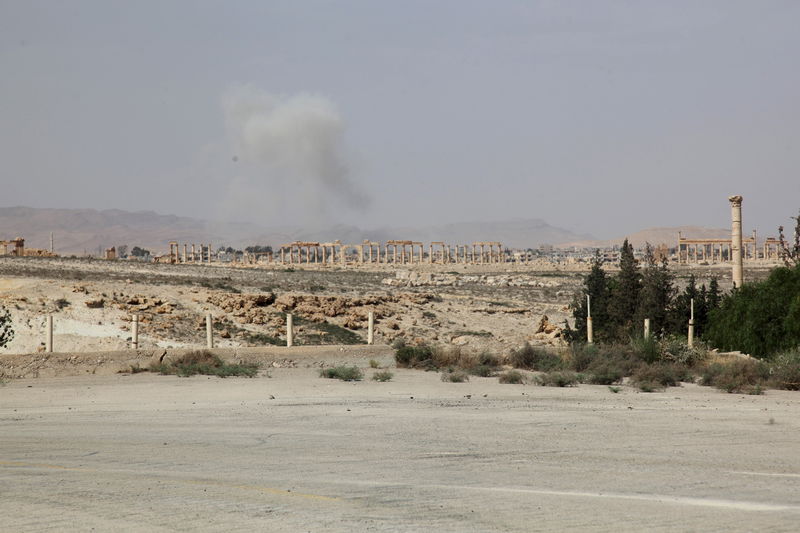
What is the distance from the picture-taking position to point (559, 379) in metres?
20.6

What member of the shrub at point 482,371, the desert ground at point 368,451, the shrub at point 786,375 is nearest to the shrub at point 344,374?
the desert ground at point 368,451

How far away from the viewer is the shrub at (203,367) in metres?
23.4

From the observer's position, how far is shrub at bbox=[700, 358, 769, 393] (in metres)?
19.5

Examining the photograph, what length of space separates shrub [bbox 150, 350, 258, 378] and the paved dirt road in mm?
3956

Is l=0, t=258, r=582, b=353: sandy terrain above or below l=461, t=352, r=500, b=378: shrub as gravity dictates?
above

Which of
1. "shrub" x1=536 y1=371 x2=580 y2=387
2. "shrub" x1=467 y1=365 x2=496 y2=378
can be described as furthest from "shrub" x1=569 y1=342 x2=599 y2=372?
"shrub" x1=467 y1=365 x2=496 y2=378

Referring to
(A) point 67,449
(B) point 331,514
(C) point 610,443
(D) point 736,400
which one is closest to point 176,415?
(A) point 67,449

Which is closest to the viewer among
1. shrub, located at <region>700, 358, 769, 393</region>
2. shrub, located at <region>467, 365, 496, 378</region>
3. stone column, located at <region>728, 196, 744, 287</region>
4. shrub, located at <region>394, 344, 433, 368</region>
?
shrub, located at <region>700, 358, 769, 393</region>

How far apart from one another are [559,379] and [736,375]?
366 cm

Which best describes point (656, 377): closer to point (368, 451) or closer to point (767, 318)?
point (767, 318)

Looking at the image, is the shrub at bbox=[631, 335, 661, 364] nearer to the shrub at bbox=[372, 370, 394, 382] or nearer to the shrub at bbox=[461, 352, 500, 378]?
the shrub at bbox=[461, 352, 500, 378]

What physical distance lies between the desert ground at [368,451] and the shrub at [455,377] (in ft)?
A: 1.38

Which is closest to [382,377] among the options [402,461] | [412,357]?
[412,357]

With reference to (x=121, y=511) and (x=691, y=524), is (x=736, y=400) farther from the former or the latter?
(x=121, y=511)
